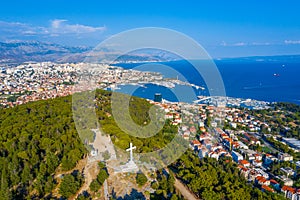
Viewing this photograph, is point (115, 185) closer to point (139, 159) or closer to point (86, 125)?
point (139, 159)

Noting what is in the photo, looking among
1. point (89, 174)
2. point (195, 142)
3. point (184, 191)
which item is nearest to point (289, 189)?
point (184, 191)

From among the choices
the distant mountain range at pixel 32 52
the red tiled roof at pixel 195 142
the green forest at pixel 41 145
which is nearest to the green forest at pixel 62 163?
the green forest at pixel 41 145

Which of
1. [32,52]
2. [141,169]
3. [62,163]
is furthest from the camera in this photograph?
[32,52]

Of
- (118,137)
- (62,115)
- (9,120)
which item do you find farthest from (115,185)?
(9,120)

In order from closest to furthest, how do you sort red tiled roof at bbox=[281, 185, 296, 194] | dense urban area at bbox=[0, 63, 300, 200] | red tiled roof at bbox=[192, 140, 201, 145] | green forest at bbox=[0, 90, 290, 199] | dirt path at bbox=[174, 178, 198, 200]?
1. green forest at bbox=[0, 90, 290, 199]
2. dense urban area at bbox=[0, 63, 300, 200]
3. dirt path at bbox=[174, 178, 198, 200]
4. red tiled roof at bbox=[281, 185, 296, 194]
5. red tiled roof at bbox=[192, 140, 201, 145]

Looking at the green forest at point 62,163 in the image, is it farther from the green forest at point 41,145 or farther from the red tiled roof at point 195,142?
the red tiled roof at point 195,142

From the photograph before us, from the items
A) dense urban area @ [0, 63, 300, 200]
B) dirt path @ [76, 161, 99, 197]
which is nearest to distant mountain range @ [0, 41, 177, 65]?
dense urban area @ [0, 63, 300, 200]

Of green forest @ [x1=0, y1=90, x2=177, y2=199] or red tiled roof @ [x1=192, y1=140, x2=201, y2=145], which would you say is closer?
green forest @ [x1=0, y1=90, x2=177, y2=199]

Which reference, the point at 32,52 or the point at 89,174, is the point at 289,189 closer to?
the point at 89,174

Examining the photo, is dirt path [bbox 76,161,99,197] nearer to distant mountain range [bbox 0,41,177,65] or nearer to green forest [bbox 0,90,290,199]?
green forest [bbox 0,90,290,199]

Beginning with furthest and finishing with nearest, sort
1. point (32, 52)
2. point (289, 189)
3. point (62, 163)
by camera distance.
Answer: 1. point (32, 52)
2. point (289, 189)
3. point (62, 163)
